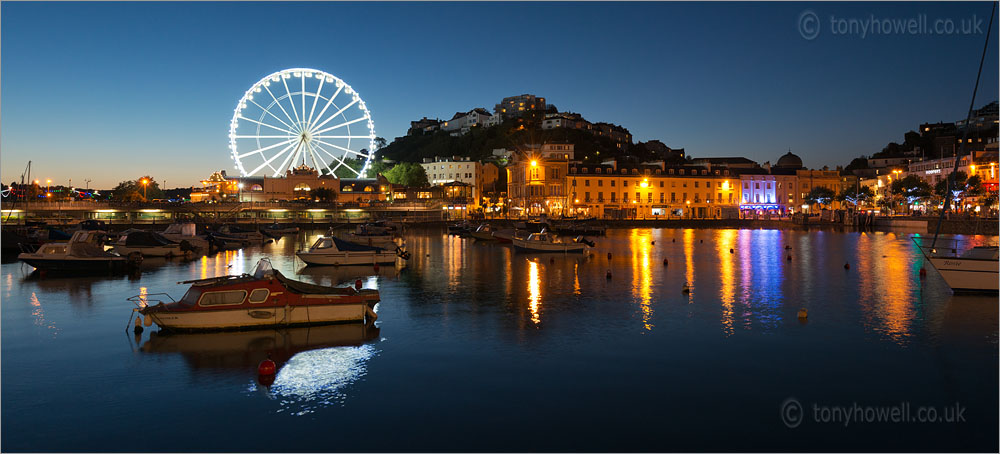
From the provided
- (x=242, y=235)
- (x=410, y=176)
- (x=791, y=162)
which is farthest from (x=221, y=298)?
(x=791, y=162)

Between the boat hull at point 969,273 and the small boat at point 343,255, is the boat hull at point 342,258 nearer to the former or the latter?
the small boat at point 343,255

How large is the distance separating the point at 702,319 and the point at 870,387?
8.20 metres

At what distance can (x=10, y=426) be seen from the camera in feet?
40.7

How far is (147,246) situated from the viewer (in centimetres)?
4750

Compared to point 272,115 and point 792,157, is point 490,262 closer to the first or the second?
point 272,115

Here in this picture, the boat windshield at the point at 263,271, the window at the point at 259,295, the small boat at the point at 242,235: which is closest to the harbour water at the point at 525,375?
the window at the point at 259,295

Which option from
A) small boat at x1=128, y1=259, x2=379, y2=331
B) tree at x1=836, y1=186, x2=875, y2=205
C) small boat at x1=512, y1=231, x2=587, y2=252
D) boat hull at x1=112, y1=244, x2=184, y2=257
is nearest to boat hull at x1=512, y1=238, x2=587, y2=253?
small boat at x1=512, y1=231, x2=587, y2=252

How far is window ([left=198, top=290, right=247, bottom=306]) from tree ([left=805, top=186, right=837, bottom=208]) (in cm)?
12448

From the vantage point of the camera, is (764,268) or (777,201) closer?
(764,268)

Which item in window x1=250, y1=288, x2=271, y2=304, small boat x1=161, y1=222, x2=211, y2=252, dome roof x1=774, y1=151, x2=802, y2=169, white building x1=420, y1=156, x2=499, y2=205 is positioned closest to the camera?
window x1=250, y1=288, x2=271, y2=304

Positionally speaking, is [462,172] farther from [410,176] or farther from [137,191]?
[137,191]

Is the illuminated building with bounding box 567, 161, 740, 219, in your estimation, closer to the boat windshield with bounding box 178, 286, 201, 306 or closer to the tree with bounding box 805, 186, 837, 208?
the tree with bounding box 805, 186, 837, 208

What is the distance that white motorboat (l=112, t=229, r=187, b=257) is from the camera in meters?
46.2

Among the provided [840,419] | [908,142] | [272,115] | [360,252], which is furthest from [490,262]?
[908,142]
